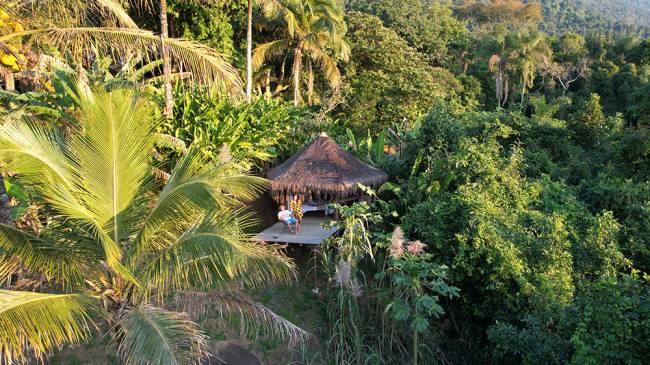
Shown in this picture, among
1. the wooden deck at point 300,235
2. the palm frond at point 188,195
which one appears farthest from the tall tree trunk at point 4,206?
the wooden deck at point 300,235

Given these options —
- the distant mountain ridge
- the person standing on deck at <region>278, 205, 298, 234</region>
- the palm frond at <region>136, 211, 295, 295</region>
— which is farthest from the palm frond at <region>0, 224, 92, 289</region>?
the distant mountain ridge

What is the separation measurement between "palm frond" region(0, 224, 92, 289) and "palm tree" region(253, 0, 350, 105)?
14568 mm

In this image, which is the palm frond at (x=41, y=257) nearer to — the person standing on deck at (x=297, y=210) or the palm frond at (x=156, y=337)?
the palm frond at (x=156, y=337)

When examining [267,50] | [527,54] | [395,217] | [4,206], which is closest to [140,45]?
[4,206]

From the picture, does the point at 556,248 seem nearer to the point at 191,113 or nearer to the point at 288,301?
the point at 288,301

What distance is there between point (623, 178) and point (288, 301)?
847cm

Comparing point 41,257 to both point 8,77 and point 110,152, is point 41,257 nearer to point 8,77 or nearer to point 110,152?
point 110,152

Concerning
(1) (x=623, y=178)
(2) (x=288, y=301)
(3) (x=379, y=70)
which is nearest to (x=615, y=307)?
(2) (x=288, y=301)

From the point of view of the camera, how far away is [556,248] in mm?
7109

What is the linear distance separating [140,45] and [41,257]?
2.83 metres

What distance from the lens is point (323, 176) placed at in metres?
10.2

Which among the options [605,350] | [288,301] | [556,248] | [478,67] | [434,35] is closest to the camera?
[605,350]

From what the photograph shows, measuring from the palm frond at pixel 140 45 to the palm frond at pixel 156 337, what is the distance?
308cm

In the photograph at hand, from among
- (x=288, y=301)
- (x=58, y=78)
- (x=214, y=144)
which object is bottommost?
(x=288, y=301)
